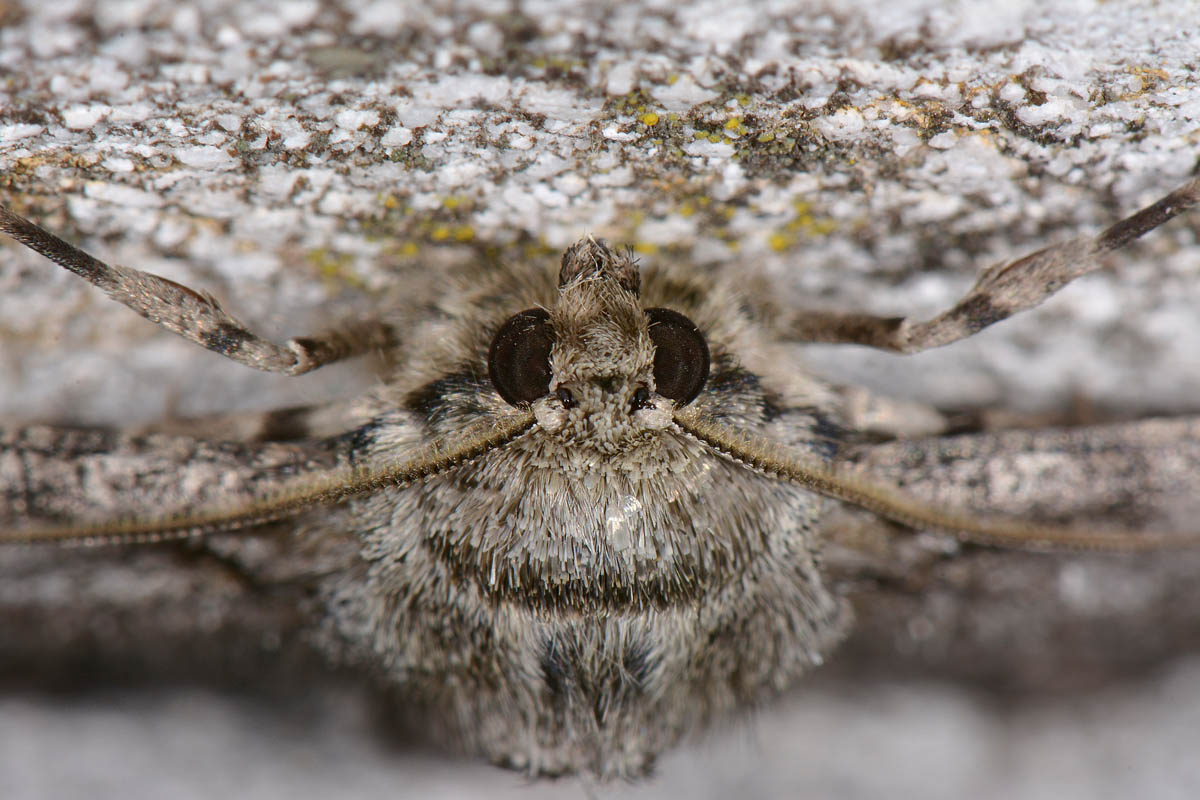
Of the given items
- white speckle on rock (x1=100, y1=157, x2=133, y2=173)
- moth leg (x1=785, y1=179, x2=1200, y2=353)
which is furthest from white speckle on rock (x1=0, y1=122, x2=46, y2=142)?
moth leg (x1=785, y1=179, x2=1200, y2=353)

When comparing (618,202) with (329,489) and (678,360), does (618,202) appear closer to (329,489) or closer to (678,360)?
(678,360)

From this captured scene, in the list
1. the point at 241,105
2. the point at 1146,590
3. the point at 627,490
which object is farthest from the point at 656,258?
the point at 1146,590

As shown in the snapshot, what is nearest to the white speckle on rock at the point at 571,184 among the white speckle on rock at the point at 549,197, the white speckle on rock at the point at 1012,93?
the white speckle on rock at the point at 549,197

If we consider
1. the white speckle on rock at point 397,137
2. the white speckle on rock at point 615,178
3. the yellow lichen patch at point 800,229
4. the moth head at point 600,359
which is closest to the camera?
the moth head at point 600,359

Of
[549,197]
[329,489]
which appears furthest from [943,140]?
[329,489]

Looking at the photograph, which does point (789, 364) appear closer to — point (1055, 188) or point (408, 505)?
point (1055, 188)

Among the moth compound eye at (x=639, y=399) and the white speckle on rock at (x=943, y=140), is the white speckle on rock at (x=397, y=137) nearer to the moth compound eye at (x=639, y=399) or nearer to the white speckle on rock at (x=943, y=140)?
the moth compound eye at (x=639, y=399)
